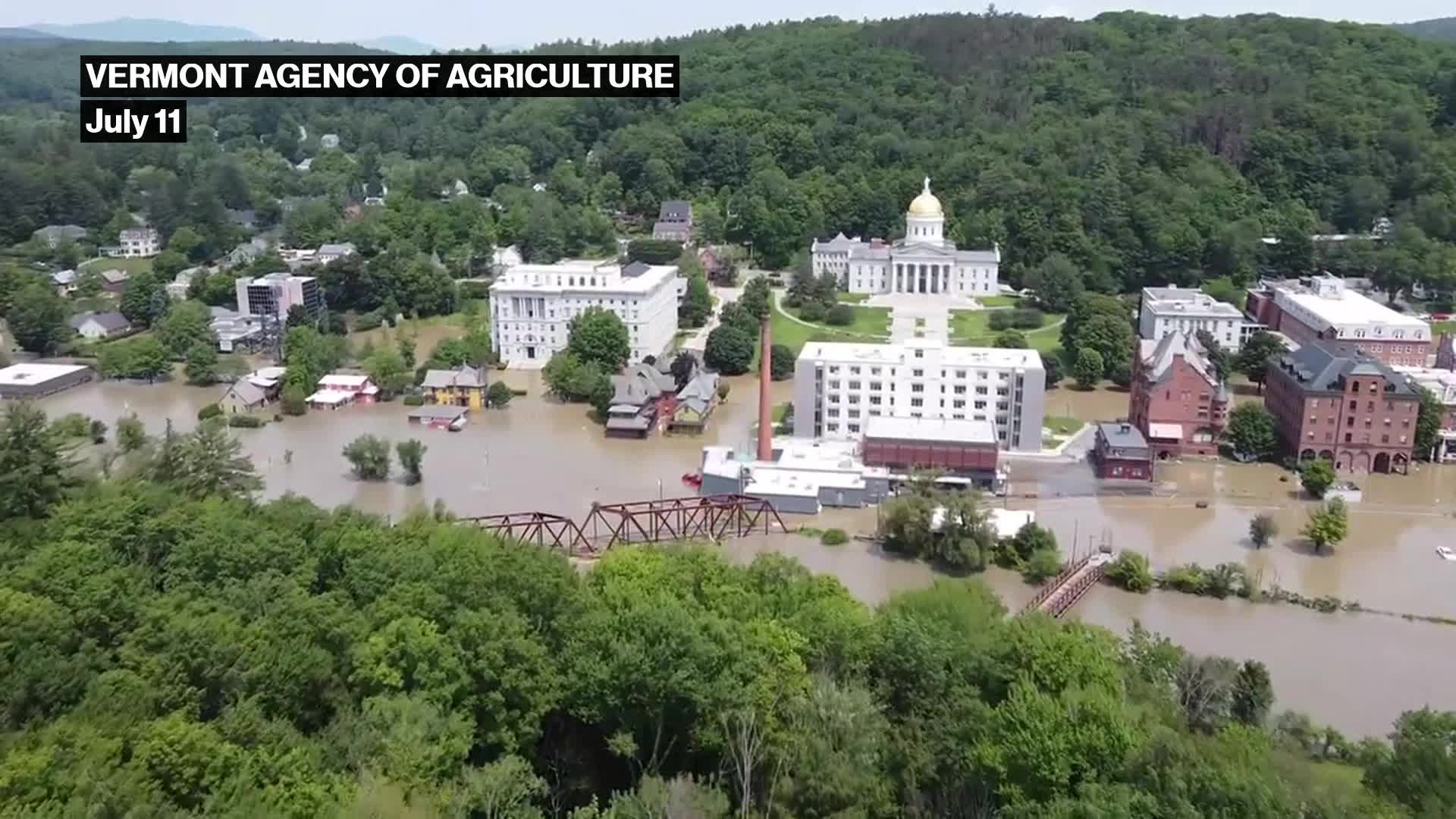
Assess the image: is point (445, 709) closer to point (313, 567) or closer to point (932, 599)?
point (313, 567)

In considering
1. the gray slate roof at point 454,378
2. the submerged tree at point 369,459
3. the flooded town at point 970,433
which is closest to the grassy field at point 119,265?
the flooded town at point 970,433

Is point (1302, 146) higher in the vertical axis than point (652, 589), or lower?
higher

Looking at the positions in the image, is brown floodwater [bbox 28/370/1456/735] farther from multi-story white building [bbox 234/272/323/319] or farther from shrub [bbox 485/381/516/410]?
multi-story white building [bbox 234/272/323/319]

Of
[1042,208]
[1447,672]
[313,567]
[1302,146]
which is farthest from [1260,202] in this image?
[313,567]

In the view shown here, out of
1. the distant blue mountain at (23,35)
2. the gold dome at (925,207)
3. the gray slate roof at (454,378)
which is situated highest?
the distant blue mountain at (23,35)

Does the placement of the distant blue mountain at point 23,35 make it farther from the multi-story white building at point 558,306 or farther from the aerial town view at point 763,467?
the multi-story white building at point 558,306

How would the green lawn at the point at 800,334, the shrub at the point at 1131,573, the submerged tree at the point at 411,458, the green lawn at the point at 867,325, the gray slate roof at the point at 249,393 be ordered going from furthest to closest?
the green lawn at the point at 867,325
the green lawn at the point at 800,334
the gray slate roof at the point at 249,393
the submerged tree at the point at 411,458
the shrub at the point at 1131,573

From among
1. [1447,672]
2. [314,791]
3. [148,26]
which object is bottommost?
[1447,672]
